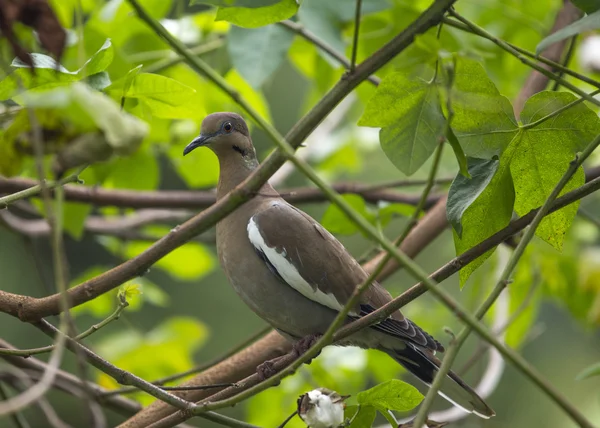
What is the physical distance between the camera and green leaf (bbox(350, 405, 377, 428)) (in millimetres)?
1515

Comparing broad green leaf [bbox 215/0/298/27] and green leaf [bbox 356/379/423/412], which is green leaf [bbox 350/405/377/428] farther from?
broad green leaf [bbox 215/0/298/27]

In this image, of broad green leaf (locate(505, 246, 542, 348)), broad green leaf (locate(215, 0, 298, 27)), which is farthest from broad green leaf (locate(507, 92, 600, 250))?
broad green leaf (locate(505, 246, 542, 348))

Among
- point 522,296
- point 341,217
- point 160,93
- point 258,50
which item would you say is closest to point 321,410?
point 160,93

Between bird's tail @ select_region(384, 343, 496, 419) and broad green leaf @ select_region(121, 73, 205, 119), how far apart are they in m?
1.08

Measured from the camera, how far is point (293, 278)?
2.27m

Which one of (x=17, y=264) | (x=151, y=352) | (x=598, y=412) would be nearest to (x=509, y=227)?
(x=151, y=352)

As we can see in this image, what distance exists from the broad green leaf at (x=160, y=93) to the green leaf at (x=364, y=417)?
0.74 meters

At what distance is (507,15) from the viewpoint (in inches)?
111

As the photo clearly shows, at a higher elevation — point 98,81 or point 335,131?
point 335,131

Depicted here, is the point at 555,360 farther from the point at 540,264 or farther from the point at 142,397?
the point at 142,397

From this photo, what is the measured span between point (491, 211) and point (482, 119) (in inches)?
7.2

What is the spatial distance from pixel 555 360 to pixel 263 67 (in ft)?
23.9

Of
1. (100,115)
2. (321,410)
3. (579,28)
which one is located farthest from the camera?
Answer: (321,410)

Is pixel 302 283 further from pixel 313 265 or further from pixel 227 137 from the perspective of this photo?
pixel 227 137
